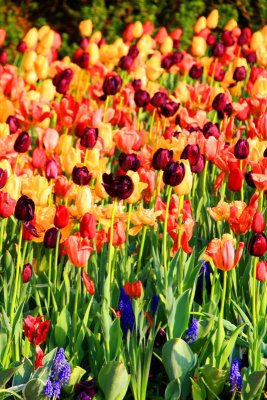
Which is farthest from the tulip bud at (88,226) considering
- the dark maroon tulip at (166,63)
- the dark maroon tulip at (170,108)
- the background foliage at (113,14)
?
the background foliage at (113,14)

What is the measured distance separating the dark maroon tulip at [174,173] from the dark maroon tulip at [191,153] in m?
0.36

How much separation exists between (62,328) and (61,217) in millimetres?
362

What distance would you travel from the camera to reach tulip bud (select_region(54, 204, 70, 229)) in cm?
312

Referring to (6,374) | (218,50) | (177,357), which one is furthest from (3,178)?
(218,50)

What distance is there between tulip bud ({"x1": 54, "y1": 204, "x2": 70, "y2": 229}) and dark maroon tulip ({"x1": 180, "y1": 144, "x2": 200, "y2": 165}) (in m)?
0.57

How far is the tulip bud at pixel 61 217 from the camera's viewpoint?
123 inches

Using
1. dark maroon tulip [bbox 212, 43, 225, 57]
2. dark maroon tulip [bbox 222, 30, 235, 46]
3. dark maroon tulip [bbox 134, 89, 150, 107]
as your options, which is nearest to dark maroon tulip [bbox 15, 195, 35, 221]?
dark maroon tulip [bbox 134, 89, 150, 107]

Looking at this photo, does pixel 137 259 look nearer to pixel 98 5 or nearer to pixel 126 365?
pixel 126 365

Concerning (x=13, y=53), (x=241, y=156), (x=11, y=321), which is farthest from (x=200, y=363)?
(x=13, y=53)

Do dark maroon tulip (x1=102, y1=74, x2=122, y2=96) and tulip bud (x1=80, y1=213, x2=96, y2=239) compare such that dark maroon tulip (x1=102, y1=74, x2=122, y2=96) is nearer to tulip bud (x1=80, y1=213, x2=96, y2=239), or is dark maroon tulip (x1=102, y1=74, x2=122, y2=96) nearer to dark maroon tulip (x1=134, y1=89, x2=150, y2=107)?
dark maroon tulip (x1=134, y1=89, x2=150, y2=107)

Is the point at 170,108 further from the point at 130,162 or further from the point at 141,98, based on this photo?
the point at 130,162

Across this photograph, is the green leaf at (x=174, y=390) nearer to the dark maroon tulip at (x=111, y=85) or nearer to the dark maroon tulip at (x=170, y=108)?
the dark maroon tulip at (x=170, y=108)

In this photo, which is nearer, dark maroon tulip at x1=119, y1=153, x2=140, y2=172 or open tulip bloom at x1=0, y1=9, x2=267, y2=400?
open tulip bloom at x1=0, y1=9, x2=267, y2=400

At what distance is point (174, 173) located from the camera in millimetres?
3119
